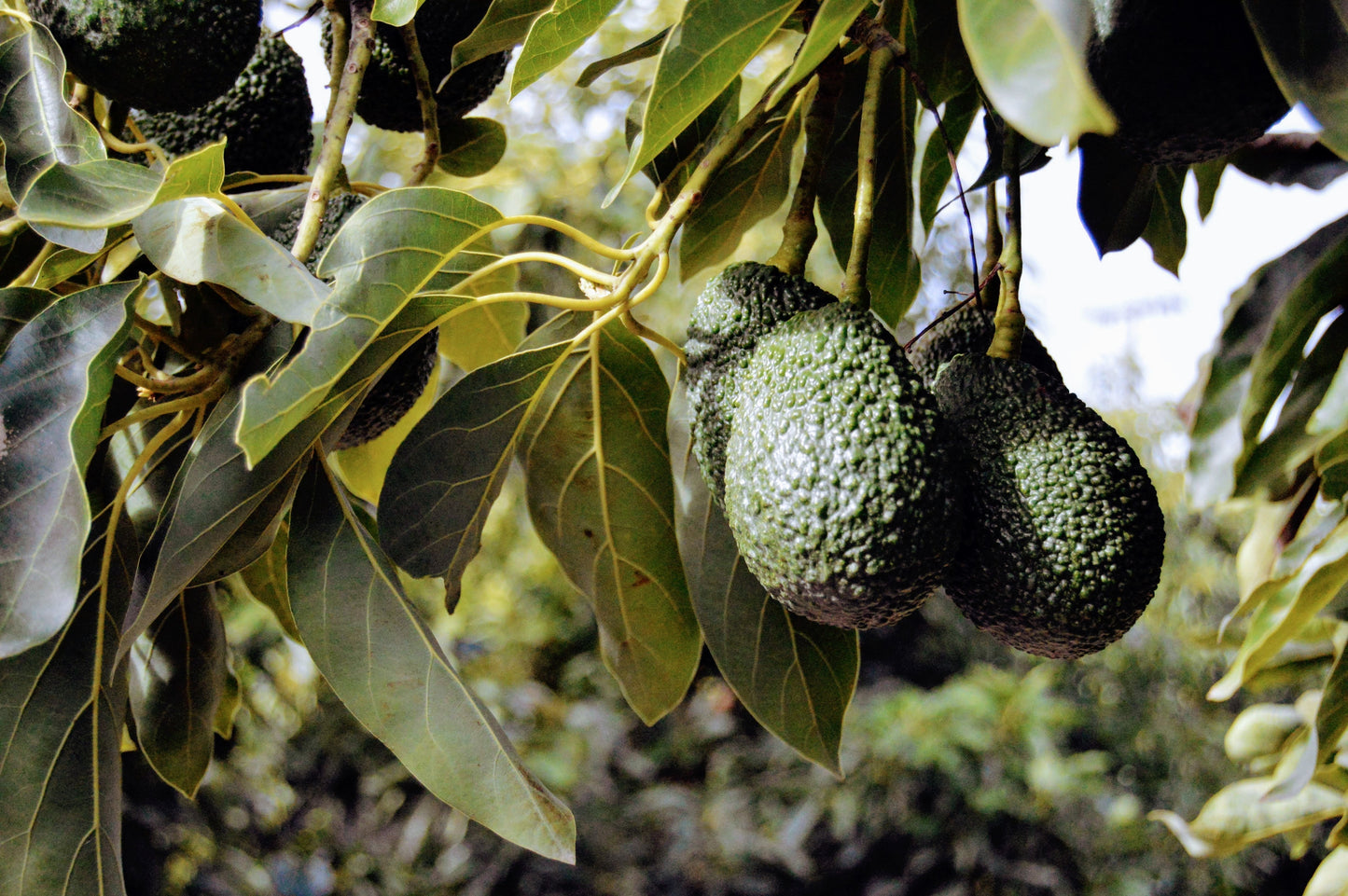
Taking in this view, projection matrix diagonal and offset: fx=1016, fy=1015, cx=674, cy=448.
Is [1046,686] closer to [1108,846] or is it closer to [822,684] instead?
[1108,846]

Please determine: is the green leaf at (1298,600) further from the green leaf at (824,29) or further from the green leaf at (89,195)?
the green leaf at (89,195)

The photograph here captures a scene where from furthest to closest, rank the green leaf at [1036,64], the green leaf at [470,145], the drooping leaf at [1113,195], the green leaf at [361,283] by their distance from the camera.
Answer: the green leaf at [470,145], the drooping leaf at [1113,195], the green leaf at [361,283], the green leaf at [1036,64]

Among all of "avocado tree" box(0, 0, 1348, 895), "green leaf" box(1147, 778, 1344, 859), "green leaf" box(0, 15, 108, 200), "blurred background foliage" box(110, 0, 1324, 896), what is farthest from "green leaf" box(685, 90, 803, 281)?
"blurred background foliage" box(110, 0, 1324, 896)

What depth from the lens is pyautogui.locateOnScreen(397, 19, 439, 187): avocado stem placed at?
622mm

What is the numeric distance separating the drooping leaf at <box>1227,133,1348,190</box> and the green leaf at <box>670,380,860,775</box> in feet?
1.21

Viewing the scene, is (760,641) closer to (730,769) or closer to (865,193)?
(865,193)

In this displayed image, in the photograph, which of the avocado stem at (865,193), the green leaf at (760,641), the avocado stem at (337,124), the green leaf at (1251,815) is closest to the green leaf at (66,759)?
the avocado stem at (337,124)

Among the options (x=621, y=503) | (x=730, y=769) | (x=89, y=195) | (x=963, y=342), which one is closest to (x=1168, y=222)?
(x=963, y=342)

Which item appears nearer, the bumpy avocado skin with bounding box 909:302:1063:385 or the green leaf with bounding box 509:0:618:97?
the green leaf with bounding box 509:0:618:97

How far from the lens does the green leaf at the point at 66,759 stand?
1.75 ft

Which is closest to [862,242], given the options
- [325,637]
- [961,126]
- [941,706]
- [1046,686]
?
[961,126]

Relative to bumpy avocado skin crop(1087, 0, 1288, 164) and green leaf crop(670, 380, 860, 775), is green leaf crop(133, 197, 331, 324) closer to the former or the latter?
green leaf crop(670, 380, 860, 775)

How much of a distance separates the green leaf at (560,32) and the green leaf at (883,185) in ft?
0.70

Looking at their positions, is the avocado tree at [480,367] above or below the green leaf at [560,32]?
below
